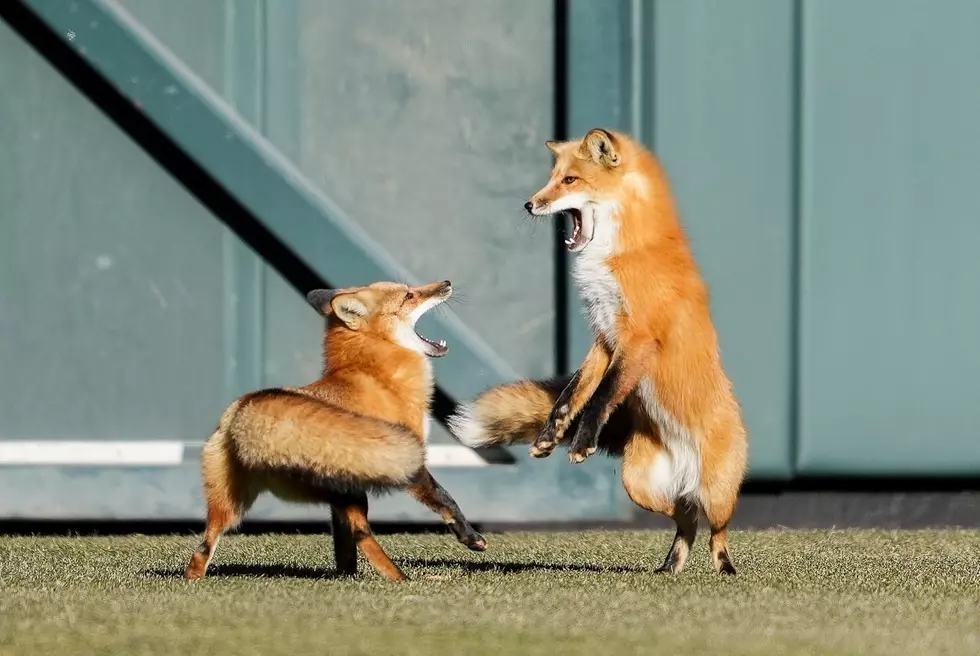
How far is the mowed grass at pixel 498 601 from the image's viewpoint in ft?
13.1

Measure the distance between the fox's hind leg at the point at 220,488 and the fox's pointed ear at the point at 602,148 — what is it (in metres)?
1.71

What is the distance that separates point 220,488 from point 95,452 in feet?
8.26

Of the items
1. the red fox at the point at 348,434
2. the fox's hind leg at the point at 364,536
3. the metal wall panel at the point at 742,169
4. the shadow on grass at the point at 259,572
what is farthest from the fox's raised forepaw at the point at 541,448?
the metal wall panel at the point at 742,169

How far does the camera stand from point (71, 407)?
741cm

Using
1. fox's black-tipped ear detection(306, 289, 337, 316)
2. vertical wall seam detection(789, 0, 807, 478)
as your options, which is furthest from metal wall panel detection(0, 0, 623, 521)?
fox's black-tipped ear detection(306, 289, 337, 316)

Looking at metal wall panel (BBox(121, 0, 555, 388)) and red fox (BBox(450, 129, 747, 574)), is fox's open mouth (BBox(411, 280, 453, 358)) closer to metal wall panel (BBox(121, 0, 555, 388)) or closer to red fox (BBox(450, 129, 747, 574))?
red fox (BBox(450, 129, 747, 574))

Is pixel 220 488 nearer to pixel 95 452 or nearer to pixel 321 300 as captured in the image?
pixel 321 300

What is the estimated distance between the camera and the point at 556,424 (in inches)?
217

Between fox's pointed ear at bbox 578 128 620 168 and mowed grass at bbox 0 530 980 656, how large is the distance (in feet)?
4.83

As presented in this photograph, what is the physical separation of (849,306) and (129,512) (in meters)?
3.48

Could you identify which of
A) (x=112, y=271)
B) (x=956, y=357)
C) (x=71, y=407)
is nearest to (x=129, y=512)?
(x=71, y=407)

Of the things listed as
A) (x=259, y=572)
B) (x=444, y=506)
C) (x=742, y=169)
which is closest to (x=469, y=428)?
(x=444, y=506)

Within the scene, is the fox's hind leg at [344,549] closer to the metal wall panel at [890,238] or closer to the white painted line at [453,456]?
the white painted line at [453,456]

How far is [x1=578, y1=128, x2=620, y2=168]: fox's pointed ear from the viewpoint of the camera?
18.6 ft
